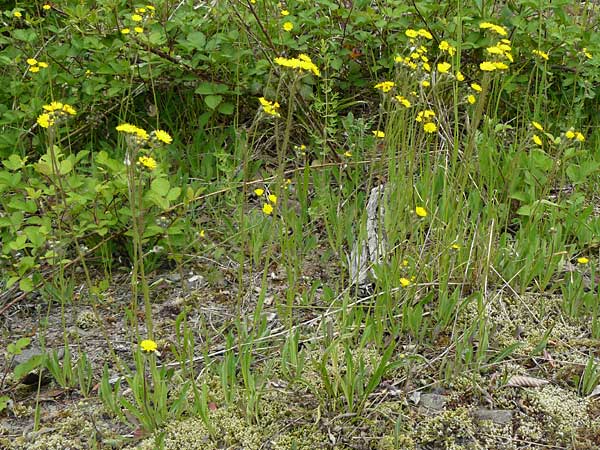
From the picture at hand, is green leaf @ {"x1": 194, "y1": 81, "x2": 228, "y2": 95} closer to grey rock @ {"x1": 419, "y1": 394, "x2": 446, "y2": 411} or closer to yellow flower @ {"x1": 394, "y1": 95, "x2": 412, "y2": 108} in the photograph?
yellow flower @ {"x1": 394, "y1": 95, "x2": 412, "y2": 108}

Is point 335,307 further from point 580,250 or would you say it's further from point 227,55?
point 227,55

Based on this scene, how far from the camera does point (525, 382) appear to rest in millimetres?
2168

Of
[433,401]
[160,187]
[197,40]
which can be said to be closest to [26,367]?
[160,187]

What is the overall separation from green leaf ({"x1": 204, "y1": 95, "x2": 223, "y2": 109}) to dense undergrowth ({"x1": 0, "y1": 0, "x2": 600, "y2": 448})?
0.01 m

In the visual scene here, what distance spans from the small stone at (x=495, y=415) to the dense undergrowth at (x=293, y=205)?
8 centimetres

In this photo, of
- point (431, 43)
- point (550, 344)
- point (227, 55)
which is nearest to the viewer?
point (550, 344)

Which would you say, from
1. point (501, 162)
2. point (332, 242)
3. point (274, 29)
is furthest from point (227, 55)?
point (501, 162)

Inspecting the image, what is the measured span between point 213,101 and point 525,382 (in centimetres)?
177

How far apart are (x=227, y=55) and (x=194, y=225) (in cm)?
77

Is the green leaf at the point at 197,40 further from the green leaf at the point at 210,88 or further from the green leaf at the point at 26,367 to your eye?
the green leaf at the point at 26,367

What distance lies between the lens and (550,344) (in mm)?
2332

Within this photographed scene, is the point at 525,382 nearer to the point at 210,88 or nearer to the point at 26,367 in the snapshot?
the point at 26,367

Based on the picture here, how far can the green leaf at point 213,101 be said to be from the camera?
3.15m

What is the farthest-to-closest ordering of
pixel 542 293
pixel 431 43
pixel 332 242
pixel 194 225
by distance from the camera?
pixel 431 43, pixel 194 225, pixel 332 242, pixel 542 293
